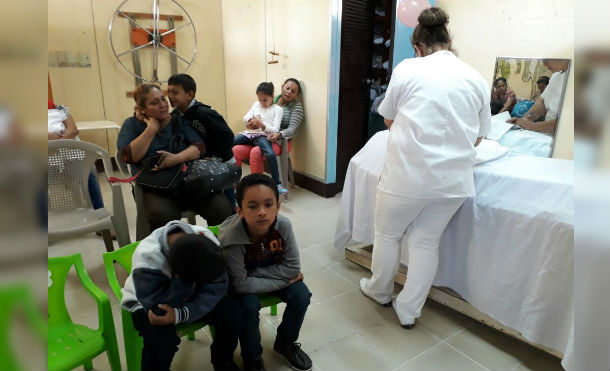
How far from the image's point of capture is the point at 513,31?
2215 mm

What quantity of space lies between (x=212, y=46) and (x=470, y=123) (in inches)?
136

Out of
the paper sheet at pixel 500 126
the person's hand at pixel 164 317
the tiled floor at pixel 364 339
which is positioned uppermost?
the paper sheet at pixel 500 126

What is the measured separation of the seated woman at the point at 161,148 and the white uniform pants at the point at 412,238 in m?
0.80

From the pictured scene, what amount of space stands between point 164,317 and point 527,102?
213 centimetres

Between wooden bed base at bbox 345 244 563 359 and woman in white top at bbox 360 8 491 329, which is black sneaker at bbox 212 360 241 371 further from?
wooden bed base at bbox 345 244 563 359

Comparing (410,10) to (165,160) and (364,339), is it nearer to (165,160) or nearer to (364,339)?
(165,160)

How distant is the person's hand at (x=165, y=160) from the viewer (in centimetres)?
179

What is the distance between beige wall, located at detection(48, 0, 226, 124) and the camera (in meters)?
3.70

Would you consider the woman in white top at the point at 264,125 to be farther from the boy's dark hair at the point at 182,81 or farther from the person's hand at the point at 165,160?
the person's hand at the point at 165,160

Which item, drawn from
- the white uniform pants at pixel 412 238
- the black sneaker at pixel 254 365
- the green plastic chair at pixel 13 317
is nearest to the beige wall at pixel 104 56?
the white uniform pants at pixel 412 238

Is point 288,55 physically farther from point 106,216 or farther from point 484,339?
point 484,339

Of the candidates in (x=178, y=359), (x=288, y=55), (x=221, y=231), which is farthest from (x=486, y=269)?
(x=288, y=55)

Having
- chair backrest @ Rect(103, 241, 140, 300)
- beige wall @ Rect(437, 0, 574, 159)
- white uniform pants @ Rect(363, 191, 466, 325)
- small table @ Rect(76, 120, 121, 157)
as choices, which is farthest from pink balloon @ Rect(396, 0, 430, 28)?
small table @ Rect(76, 120, 121, 157)

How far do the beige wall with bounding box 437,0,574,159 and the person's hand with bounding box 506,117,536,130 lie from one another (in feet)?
0.49
